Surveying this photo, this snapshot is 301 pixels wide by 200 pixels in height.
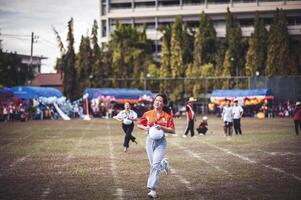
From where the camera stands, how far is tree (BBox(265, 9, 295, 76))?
2815 inches

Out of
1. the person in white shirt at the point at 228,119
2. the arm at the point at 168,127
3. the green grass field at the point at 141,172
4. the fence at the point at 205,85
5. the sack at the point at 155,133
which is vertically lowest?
the green grass field at the point at 141,172

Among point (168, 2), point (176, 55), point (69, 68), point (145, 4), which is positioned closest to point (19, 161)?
point (69, 68)

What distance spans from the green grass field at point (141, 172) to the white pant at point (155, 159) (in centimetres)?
31

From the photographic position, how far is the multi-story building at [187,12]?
285ft

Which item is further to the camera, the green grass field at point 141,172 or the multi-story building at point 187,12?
the multi-story building at point 187,12

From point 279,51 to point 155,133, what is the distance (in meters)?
64.5

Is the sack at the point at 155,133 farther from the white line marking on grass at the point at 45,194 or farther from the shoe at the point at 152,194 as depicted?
the white line marking on grass at the point at 45,194

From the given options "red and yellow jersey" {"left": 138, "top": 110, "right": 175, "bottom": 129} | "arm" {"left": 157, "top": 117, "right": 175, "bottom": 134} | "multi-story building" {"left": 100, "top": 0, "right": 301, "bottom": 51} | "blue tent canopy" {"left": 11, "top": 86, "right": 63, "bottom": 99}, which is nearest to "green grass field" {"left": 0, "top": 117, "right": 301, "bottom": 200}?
"arm" {"left": 157, "top": 117, "right": 175, "bottom": 134}

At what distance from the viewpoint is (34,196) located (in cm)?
1027

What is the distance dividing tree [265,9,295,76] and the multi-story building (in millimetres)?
12289

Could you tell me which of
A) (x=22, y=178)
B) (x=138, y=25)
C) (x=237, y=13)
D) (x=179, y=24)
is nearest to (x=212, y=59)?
(x=179, y=24)

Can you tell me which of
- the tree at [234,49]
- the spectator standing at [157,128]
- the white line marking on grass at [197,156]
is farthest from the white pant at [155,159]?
the tree at [234,49]

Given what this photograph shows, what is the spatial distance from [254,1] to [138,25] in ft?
68.2

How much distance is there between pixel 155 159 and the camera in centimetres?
1055
